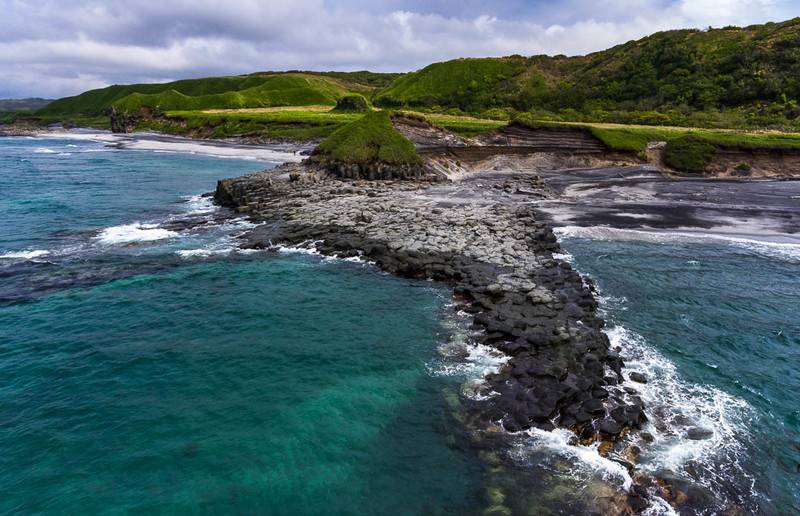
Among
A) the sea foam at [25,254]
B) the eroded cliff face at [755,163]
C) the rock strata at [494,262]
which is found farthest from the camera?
the eroded cliff face at [755,163]

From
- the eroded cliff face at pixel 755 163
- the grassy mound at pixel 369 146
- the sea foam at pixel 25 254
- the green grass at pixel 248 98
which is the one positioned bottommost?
the sea foam at pixel 25 254

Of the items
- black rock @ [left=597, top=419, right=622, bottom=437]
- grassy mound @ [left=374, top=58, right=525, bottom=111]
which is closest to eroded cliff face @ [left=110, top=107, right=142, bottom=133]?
grassy mound @ [left=374, top=58, right=525, bottom=111]

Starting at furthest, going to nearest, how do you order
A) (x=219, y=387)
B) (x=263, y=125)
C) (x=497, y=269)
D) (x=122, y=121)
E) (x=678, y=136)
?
(x=122, y=121) < (x=263, y=125) < (x=678, y=136) < (x=497, y=269) < (x=219, y=387)

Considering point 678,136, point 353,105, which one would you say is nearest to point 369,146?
point 678,136

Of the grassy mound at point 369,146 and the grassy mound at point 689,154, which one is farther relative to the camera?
the grassy mound at point 689,154

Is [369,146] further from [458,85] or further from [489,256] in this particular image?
[458,85]

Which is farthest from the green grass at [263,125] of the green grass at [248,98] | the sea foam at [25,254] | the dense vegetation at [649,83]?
the sea foam at [25,254]

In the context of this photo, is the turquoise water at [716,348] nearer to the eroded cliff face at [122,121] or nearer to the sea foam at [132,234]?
the sea foam at [132,234]
